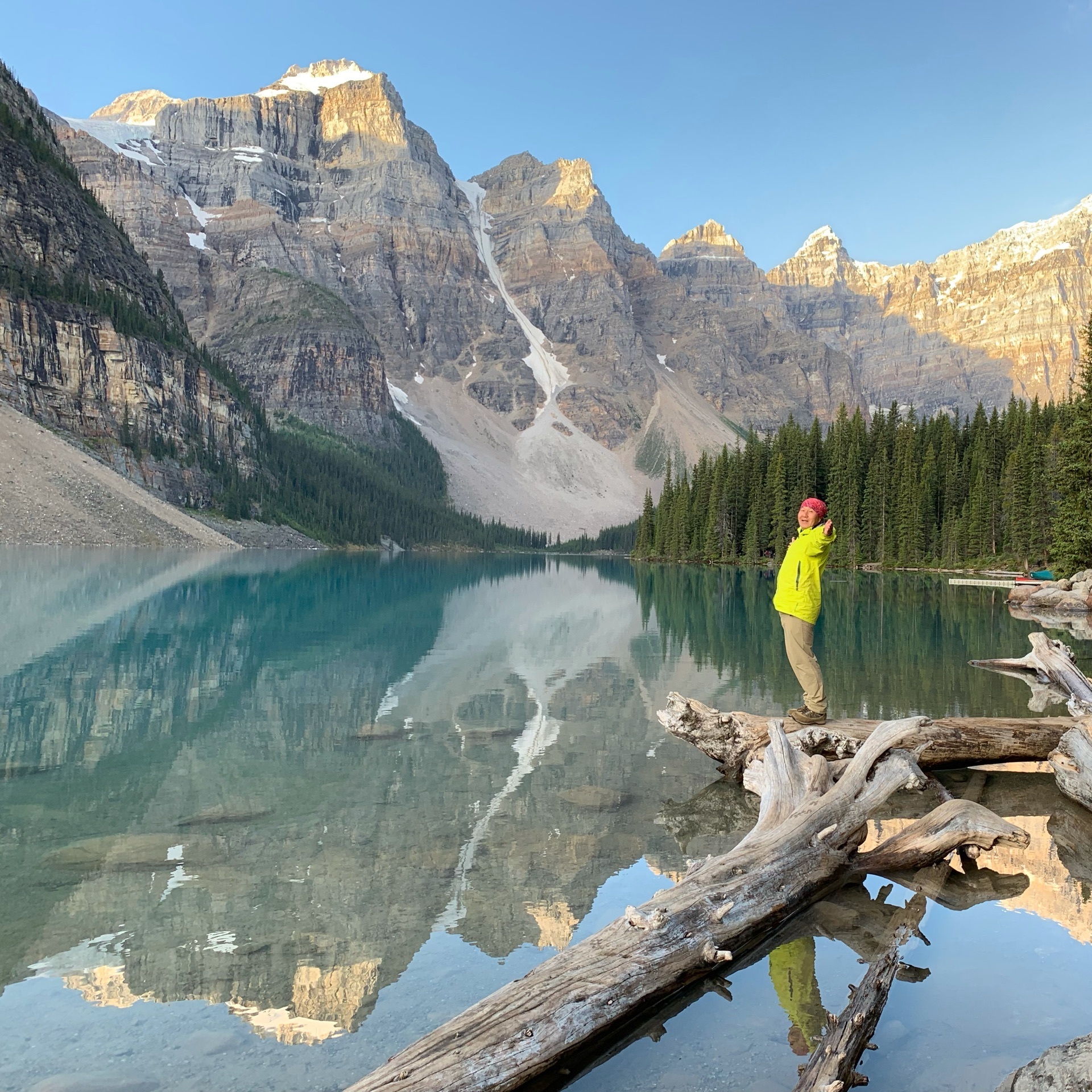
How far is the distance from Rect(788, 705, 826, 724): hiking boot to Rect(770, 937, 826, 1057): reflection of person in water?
4515mm

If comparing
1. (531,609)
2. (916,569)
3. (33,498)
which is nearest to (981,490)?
(916,569)

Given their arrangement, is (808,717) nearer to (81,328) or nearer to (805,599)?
(805,599)

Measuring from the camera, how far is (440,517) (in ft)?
640

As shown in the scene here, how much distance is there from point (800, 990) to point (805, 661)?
18.3 ft

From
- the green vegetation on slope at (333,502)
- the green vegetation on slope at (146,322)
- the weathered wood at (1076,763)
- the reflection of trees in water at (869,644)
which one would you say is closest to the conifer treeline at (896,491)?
the reflection of trees in water at (869,644)

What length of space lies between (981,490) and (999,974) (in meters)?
71.3

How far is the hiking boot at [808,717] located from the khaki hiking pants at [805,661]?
0.14 feet

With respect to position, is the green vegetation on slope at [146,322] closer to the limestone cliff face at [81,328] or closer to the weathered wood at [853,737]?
the limestone cliff face at [81,328]

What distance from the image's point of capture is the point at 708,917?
532 centimetres

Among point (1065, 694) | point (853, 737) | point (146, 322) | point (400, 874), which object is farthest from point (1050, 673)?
point (146, 322)

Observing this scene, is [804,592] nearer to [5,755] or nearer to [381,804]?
[381,804]

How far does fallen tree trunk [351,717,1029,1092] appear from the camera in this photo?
3.79m

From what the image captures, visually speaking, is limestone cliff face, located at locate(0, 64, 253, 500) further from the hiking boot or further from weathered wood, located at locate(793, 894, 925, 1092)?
weathered wood, located at locate(793, 894, 925, 1092)

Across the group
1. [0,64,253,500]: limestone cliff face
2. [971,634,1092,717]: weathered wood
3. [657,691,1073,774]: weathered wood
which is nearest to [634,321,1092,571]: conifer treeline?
[971,634,1092,717]: weathered wood
